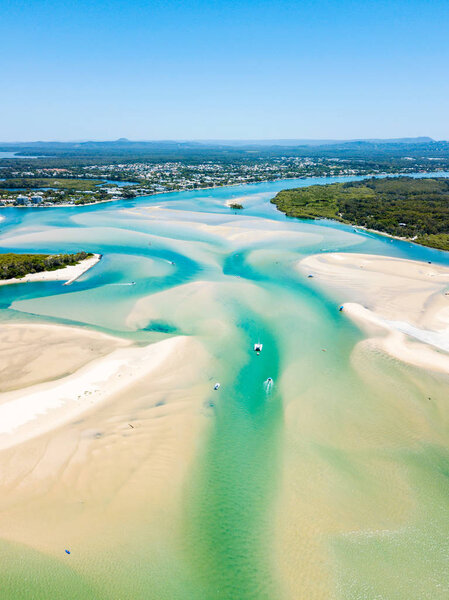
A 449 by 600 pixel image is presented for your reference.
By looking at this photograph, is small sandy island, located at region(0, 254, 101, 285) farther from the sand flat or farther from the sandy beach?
the sandy beach

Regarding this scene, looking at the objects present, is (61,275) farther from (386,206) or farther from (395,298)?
(386,206)

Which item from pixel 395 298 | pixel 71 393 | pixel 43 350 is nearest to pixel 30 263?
pixel 43 350

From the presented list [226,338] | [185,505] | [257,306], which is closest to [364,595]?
[185,505]

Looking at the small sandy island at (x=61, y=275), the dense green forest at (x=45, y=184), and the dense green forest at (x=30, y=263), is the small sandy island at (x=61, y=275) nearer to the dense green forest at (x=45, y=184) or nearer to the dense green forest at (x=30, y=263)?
the dense green forest at (x=30, y=263)

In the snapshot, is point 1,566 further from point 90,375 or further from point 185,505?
point 90,375

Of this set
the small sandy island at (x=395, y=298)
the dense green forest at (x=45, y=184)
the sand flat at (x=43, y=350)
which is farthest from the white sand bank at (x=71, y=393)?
the dense green forest at (x=45, y=184)

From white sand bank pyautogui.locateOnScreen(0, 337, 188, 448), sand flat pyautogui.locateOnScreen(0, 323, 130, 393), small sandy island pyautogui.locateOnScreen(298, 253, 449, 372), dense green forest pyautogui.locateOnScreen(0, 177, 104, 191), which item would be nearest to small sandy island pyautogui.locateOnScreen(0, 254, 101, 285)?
sand flat pyautogui.locateOnScreen(0, 323, 130, 393)
